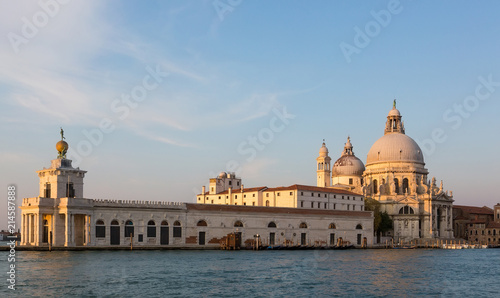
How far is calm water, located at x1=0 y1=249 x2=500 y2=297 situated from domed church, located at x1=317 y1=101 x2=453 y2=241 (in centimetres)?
4533

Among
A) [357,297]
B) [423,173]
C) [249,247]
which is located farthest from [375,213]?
[357,297]

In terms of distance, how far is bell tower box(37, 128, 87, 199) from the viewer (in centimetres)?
6222

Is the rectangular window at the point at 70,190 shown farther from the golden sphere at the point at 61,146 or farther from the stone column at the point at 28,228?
the stone column at the point at 28,228

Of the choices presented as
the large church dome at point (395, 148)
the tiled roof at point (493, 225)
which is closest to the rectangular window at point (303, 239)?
the large church dome at point (395, 148)

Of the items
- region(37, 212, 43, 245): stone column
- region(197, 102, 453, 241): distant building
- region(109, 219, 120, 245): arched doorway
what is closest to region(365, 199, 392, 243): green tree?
region(197, 102, 453, 241): distant building

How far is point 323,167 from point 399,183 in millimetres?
12805

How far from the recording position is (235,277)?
132 feet

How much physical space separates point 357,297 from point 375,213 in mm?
65890

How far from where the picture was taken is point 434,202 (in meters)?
101

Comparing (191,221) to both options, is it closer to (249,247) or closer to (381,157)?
(249,247)

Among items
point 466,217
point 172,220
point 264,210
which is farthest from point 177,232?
point 466,217

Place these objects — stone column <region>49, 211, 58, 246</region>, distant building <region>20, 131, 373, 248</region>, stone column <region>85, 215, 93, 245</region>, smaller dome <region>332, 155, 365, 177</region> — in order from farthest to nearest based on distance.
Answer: smaller dome <region>332, 155, 365, 177</region>
stone column <region>85, 215, 93, 245</region>
distant building <region>20, 131, 373, 248</region>
stone column <region>49, 211, 58, 246</region>

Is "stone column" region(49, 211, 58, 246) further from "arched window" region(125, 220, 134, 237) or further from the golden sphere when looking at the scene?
"arched window" region(125, 220, 134, 237)

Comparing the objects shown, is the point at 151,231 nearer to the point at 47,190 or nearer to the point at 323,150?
the point at 47,190
